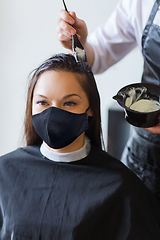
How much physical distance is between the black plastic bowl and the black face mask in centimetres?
22

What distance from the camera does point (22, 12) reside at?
4.80 ft

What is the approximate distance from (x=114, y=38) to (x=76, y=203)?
1015 mm

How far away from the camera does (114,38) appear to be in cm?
147

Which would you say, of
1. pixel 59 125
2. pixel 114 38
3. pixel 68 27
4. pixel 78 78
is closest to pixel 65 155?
pixel 59 125

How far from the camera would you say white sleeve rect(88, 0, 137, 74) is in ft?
4.65

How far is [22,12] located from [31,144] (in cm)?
83

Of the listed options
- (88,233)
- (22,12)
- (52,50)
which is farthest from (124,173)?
(22,12)

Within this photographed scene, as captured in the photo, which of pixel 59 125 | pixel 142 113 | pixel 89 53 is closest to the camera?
pixel 142 113

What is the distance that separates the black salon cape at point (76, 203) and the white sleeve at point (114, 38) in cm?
69

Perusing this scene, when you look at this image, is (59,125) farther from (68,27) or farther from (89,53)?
(89,53)

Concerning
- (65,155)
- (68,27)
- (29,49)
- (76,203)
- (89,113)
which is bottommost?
(76,203)

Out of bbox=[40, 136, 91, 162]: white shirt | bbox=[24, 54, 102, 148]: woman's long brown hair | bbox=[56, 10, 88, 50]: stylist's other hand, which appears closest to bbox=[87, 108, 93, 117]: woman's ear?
bbox=[24, 54, 102, 148]: woman's long brown hair

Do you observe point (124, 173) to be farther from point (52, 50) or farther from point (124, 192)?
point (52, 50)

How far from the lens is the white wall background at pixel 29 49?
149 cm
